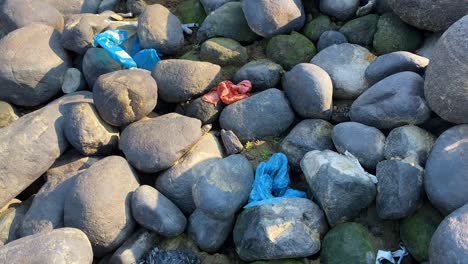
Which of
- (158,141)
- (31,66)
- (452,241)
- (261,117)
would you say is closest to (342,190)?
(452,241)

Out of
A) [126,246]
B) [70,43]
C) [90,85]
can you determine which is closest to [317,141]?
[126,246]

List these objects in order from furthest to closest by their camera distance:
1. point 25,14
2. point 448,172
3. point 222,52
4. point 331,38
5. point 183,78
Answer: point 25,14 → point 222,52 → point 331,38 → point 183,78 → point 448,172

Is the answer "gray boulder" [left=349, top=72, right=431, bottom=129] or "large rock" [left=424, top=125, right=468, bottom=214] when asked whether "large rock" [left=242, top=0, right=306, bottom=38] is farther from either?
"large rock" [left=424, top=125, right=468, bottom=214]

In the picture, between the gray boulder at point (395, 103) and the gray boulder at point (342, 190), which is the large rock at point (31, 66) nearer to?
the gray boulder at point (342, 190)

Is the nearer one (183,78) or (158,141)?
(158,141)

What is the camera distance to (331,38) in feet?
18.1

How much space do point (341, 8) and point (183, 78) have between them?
213 cm

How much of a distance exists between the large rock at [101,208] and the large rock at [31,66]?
5.53 ft

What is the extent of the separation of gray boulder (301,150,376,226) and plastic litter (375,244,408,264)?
0.43m

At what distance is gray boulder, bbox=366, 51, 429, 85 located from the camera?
15.7 feet

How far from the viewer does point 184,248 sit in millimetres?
4566

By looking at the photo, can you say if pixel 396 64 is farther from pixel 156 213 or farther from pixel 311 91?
pixel 156 213

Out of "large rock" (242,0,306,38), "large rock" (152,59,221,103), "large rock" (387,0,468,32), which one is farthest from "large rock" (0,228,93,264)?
"large rock" (387,0,468,32)

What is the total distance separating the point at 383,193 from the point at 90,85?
380 cm
